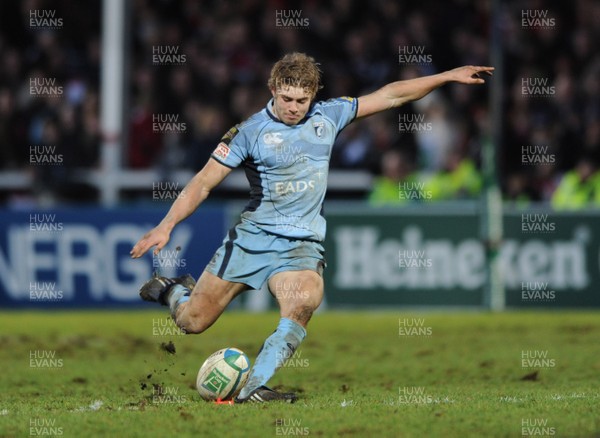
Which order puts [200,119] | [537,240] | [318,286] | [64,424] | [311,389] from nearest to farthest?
[64,424], [318,286], [311,389], [537,240], [200,119]

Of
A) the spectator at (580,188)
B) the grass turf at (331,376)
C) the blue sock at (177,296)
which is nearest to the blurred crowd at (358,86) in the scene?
the spectator at (580,188)

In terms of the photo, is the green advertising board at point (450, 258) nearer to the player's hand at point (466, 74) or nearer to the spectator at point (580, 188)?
the spectator at point (580, 188)

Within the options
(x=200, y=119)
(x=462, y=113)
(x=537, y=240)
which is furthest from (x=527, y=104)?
(x=200, y=119)

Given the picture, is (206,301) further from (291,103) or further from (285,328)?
(291,103)

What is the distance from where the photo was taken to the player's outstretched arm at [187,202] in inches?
318

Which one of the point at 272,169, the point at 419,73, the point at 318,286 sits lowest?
the point at 318,286

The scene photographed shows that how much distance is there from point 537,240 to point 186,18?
8775 mm

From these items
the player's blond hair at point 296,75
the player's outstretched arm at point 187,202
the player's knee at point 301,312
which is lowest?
the player's knee at point 301,312

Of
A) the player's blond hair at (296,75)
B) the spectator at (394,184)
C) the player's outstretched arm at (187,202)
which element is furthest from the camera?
the spectator at (394,184)

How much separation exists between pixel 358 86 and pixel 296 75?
38.5 feet

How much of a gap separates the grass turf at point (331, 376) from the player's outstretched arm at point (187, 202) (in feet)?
3.71

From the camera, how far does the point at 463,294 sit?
16.7 meters

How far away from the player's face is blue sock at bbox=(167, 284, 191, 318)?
5.24 feet

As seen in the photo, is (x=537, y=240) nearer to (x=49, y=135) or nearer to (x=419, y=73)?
(x=419, y=73)
